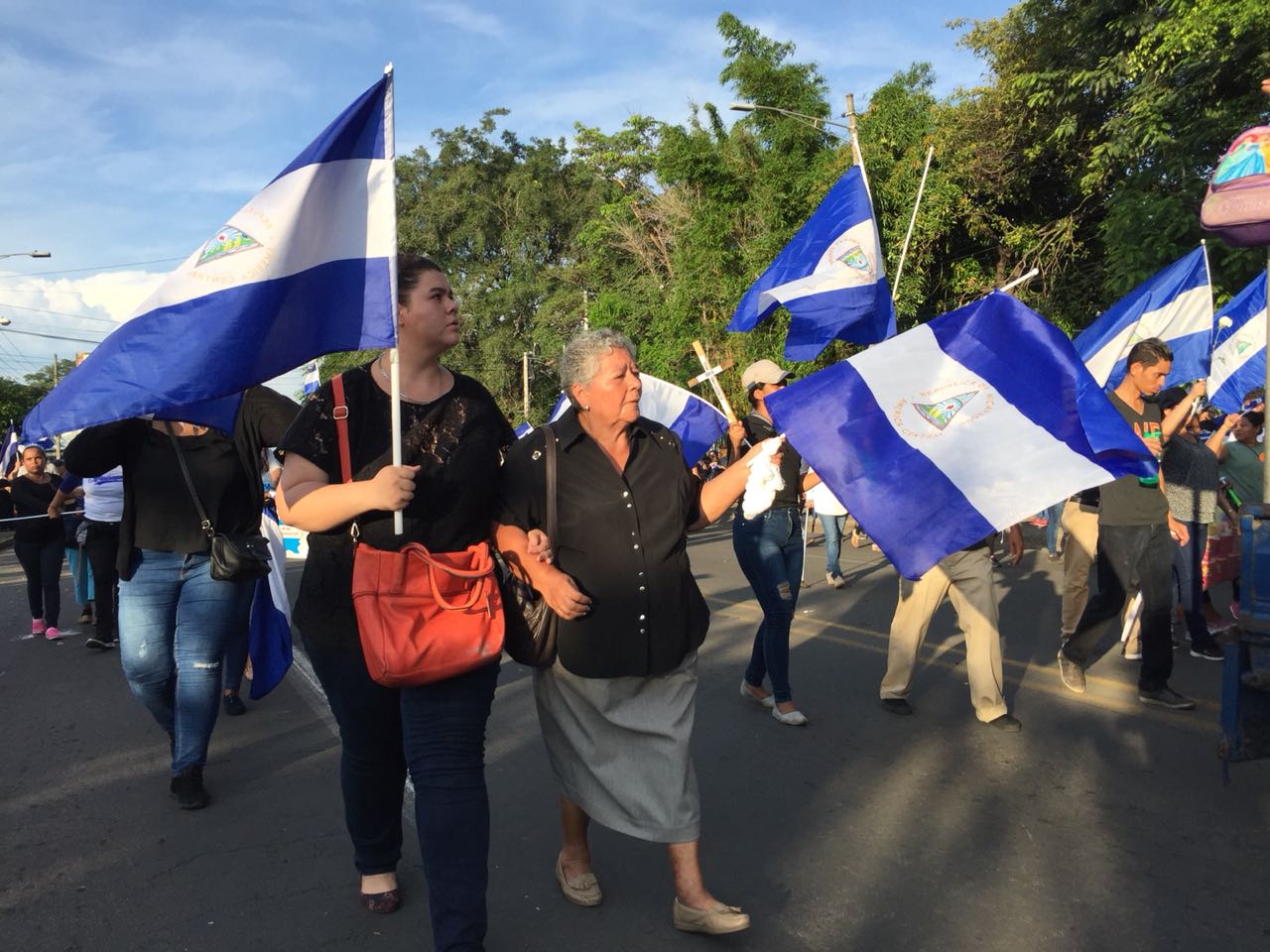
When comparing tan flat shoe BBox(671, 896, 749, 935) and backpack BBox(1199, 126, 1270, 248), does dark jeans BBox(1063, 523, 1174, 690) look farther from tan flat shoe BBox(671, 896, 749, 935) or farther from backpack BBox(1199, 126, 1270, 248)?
tan flat shoe BBox(671, 896, 749, 935)

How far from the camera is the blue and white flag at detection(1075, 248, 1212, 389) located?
8203mm

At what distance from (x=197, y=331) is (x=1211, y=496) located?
6.62m

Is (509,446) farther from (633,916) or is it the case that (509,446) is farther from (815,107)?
(815,107)

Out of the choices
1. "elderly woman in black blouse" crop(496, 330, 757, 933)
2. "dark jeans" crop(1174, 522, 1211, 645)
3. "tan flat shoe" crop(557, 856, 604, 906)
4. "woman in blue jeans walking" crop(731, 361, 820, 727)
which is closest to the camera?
"elderly woman in black blouse" crop(496, 330, 757, 933)

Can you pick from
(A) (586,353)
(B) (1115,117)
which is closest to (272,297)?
(A) (586,353)

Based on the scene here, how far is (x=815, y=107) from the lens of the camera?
20703 millimetres

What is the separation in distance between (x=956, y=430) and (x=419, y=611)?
2.06 metres

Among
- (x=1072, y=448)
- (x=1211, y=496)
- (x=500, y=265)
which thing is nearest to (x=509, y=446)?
(x=1072, y=448)

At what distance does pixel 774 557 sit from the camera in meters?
5.59

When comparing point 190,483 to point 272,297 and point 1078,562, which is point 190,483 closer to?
point 272,297

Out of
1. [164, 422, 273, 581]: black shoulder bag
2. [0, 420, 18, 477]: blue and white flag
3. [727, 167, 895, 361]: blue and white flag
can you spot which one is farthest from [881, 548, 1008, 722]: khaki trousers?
[0, 420, 18, 477]: blue and white flag

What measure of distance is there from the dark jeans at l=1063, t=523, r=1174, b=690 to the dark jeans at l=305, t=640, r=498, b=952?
4.18 m

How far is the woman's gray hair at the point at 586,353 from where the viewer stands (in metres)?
3.35

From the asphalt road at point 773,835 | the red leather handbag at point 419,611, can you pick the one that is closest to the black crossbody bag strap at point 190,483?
the asphalt road at point 773,835
